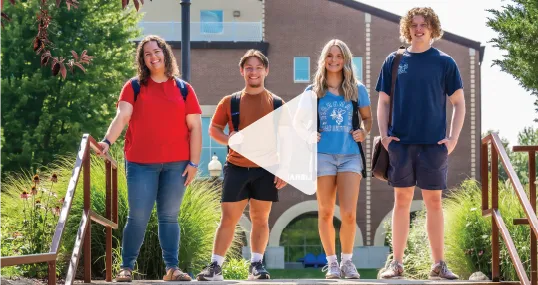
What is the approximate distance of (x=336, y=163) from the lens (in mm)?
7648

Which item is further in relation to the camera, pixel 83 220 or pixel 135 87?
pixel 135 87

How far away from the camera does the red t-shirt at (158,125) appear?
7340 millimetres

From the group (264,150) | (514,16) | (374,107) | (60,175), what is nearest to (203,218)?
(60,175)

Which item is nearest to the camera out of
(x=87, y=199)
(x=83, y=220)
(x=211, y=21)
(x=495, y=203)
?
(x=83, y=220)

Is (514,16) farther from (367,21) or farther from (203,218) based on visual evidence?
(367,21)

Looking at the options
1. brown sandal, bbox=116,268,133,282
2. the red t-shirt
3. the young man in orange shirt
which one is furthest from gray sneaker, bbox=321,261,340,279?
brown sandal, bbox=116,268,133,282

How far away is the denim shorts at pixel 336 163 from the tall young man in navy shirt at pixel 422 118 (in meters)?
0.25

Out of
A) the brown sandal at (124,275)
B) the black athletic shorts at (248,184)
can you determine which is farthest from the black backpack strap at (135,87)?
the brown sandal at (124,275)

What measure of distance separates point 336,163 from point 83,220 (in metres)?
1.88

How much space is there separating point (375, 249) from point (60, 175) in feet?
79.9

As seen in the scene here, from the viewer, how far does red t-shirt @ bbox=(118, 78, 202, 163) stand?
7.34m

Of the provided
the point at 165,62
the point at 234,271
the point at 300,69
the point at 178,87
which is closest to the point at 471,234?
the point at 234,271

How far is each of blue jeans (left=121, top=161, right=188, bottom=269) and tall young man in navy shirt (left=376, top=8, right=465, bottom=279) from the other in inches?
61.1

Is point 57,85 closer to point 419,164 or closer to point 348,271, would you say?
point 348,271
